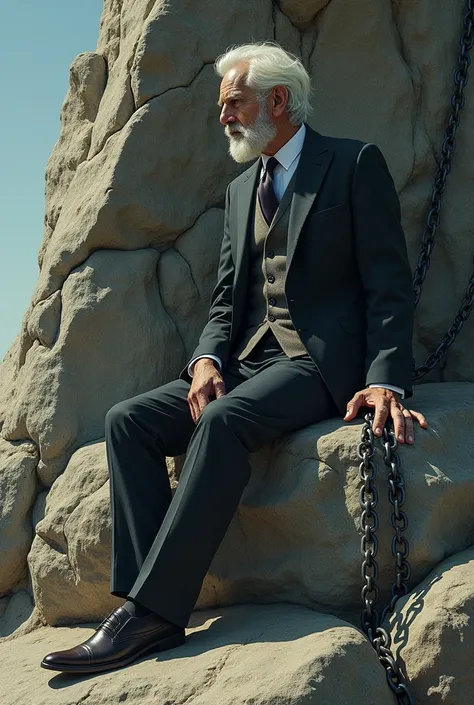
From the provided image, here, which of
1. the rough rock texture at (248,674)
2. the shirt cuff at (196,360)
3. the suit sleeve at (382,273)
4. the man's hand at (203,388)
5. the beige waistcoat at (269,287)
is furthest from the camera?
the shirt cuff at (196,360)

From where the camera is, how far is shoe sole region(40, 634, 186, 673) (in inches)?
114

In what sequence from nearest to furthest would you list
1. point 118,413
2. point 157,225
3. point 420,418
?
point 420,418 < point 118,413 < point 157,225

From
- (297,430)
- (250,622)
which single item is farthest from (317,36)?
(250,622)

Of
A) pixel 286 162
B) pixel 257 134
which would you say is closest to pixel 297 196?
pixel 286 162

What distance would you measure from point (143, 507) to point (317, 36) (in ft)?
7.95

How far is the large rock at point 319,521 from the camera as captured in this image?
120 inches

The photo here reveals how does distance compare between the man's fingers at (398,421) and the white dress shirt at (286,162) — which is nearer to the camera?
the man's fingers at (398,421)

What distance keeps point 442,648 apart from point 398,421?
719mm

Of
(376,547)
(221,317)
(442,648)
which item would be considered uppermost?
(221,317)

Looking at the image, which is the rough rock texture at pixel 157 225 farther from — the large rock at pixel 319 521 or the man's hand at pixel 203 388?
the man's hand at pixel 203 388

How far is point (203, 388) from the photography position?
3.44m

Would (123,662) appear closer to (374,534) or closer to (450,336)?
(374,534)

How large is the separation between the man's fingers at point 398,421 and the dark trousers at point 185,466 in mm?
277

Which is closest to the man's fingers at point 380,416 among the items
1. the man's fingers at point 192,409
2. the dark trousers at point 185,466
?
the dark trousers at point 185,466
